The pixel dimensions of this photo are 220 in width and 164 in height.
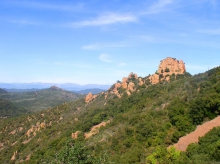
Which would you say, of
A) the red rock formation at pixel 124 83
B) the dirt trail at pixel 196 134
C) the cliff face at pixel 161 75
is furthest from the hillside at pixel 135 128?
the dirt trail at pixel 196 134

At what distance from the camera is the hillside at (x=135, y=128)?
22106mm

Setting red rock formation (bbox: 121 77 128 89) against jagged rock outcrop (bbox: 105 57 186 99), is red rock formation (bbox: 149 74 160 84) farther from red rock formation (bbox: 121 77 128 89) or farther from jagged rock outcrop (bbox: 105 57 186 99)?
red rock formation (bbox: 121 77 128 89)

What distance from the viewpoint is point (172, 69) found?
61500 millimetres

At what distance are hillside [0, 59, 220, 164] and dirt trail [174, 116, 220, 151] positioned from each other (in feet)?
2.87

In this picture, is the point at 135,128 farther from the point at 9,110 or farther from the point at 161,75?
the point at 9,110

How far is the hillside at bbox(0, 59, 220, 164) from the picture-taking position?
22106mm

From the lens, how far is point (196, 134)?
27.2 metres

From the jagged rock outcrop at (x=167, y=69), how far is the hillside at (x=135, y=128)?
28 centimetres

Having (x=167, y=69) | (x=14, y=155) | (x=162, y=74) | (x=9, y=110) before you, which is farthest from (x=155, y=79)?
(x=9, y=110)

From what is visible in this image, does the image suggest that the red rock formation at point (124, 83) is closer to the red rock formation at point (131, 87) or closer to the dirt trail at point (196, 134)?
the red rock formation at point (131, 87)

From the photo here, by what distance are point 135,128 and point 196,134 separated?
34.9ft

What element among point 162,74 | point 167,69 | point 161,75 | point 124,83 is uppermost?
point 167,69

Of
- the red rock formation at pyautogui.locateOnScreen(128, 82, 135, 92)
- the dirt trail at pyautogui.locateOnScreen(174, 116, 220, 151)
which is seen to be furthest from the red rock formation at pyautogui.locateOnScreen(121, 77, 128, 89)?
the dirt trail at pyautogui.locateOnScreen(174, 116, 220, 151)

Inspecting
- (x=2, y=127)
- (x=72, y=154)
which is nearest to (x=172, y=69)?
(x=72, y=154)
